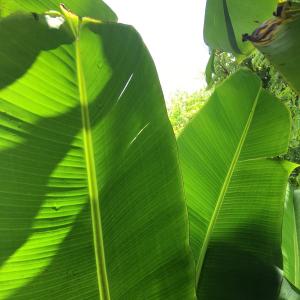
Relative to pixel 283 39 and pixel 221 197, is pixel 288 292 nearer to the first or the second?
pixel 221 197

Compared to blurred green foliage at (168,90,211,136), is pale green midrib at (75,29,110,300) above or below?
above

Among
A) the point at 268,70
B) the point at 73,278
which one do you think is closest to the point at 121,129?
the point at 73,278

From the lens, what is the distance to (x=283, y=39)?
0.61 metres

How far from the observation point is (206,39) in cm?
87

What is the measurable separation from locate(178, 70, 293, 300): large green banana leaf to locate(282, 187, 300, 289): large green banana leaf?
0.61 ft

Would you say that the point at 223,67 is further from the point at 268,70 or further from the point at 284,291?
the point at 284,291

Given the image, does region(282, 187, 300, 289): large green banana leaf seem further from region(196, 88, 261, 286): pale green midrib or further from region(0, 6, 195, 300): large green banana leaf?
region(0, 6, 195, 300): large green banana leaf

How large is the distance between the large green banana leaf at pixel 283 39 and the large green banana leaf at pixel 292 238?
0.46 meters

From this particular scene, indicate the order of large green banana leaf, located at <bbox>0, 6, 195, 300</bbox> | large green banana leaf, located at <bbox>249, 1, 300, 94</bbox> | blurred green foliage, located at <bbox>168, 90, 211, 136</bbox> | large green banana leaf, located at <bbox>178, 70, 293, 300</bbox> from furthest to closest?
1. blurred green foliage, located at <bbox>168, 90, 211, 136</bbox>
2. large green banana leaf, located at <bbox>178, 70, 293, 300</bbox>
3. large green banana leaf, located at <bbox>249, 1, 300, 94</bbox>
4. large green banana leaf, located at <bbox>0, 6, 195, 300</bbox>

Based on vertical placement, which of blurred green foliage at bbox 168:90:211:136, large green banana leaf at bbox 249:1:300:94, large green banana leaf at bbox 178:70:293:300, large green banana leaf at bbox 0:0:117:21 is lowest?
blurred green foliage at bbox 168:90:211:136

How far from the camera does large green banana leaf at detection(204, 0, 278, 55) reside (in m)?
0.83

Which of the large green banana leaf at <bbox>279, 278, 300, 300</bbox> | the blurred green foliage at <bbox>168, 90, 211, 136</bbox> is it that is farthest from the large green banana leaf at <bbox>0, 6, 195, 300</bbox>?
the blurred green foliage at <bbox>168, 90, 211, 136</bbox>

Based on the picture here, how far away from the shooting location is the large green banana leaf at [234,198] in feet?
2.45

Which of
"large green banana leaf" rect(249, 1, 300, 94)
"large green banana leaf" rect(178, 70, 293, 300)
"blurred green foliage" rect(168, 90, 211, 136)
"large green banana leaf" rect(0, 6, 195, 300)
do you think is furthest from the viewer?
"blurred green foliage" rect(168, 90, 211, 136)
